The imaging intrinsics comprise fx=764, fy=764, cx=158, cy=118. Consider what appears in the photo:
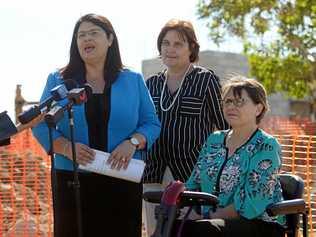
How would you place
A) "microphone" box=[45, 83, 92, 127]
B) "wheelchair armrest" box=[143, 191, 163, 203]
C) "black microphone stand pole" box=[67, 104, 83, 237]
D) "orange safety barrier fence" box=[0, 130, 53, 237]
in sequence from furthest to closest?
"orange safety barrier fence" box=[0, 130, 53, 237] → "wheelchair armrest" box=[143, 191, 163, 203] → "black microphone stand pole" box=[67, 104, 83, 237] → "microphone" box=[45, 83, 92, 127]

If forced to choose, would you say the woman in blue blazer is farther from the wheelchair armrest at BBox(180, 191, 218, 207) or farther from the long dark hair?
the wheelchair armrest at BBox(180, 191, 218, 207)

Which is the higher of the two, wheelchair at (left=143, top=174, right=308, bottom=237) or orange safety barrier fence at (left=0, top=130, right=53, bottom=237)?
wheelchair at (left=143, top=174, right=308, bottom=237)

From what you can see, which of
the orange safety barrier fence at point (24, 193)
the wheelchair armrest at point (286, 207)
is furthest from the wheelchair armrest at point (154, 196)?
the orange safety barrier fence at point (24, 193)

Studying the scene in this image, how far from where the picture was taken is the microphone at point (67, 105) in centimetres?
347

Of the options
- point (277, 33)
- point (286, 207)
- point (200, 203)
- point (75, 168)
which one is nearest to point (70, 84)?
point (75, 168)

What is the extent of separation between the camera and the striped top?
456cm

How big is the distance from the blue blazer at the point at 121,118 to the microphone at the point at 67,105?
348 millimetres

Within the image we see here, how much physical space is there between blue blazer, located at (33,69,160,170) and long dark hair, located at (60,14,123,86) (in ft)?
0.13

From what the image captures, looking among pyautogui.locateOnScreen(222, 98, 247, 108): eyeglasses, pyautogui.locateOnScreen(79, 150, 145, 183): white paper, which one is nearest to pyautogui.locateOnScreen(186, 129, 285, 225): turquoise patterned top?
pyautogui.locateOnScreen(222, 98, 247, 108): eyeglasses

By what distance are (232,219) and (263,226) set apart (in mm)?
166

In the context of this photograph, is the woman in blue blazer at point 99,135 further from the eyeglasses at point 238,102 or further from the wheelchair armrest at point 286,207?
the wheelchair armrest at point 286,207

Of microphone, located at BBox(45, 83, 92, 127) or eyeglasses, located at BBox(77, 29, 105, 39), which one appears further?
eyeglasses, located at BBox(77, 29, 105, 39)

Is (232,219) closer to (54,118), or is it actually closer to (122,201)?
(122,201)

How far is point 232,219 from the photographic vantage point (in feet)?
12.6
